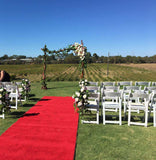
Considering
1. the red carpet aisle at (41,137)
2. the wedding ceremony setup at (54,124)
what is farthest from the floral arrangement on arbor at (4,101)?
the red carpet aisle at (41,137)

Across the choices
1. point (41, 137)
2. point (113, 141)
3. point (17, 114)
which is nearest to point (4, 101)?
point (17, 114)

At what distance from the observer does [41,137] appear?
425 centimetres

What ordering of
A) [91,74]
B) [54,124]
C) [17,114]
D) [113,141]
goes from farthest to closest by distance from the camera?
[91,74], [17,114], [54,124], [113,141]

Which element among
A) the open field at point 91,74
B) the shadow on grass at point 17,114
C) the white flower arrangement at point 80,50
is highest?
the white flower arrangement at point 80,50

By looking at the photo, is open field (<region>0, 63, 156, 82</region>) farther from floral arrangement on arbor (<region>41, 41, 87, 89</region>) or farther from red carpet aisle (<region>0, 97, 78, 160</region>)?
red carpet aisle (<region>0, 97, 78, 160</region>)

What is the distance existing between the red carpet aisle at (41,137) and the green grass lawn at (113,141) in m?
0.25

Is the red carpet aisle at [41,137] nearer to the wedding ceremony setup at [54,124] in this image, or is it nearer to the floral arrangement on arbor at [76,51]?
the wedding ceremony setup at [54,124]

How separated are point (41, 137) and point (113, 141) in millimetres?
1985

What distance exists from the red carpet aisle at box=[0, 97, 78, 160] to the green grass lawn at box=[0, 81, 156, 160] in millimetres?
253

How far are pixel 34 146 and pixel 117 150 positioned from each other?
2037mm

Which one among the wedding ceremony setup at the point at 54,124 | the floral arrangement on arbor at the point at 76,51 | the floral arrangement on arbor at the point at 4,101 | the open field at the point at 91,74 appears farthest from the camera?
the open field at the point at 91,74

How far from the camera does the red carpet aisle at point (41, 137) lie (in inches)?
135

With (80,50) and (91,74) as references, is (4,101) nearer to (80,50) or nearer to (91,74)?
(80,50)

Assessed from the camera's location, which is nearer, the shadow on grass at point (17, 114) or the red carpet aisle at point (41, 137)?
the red carpet aisle at point (41, 137)
